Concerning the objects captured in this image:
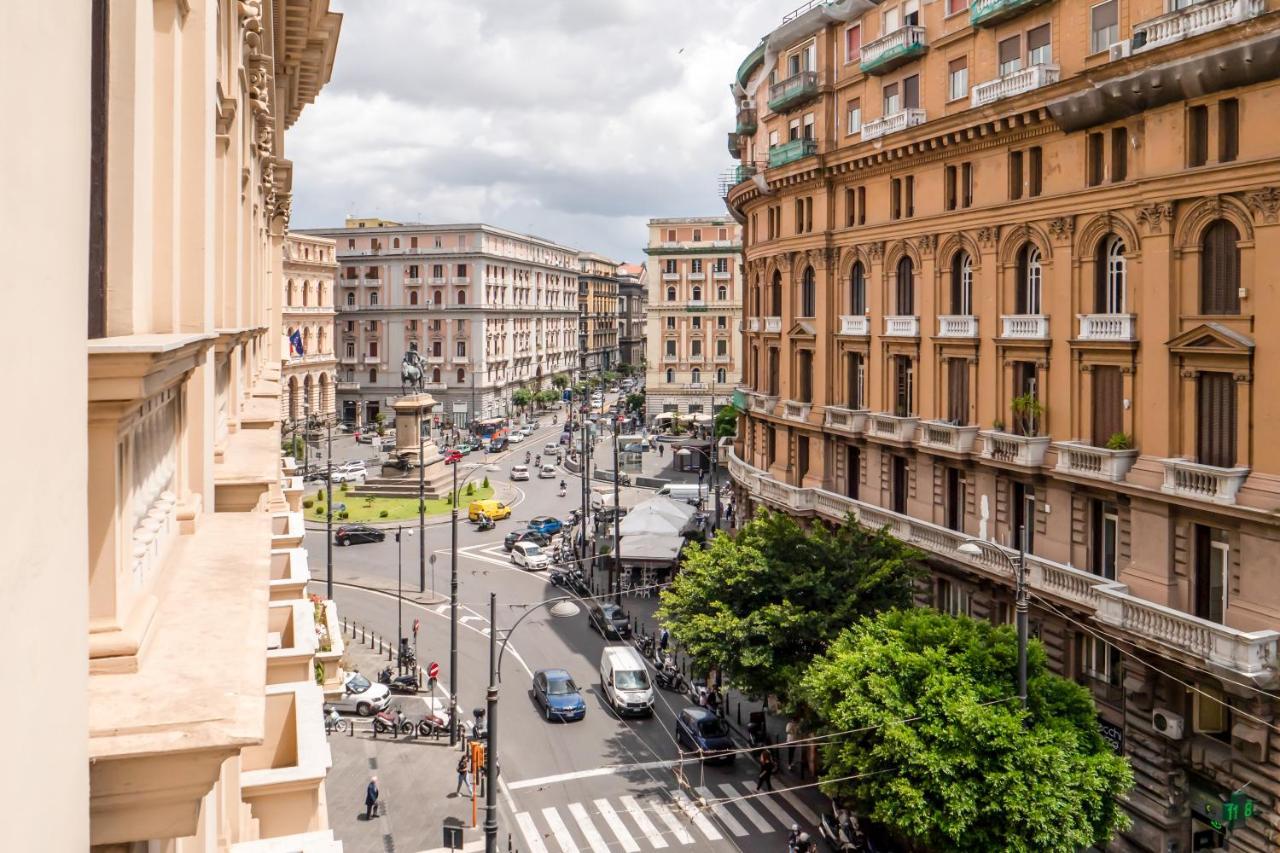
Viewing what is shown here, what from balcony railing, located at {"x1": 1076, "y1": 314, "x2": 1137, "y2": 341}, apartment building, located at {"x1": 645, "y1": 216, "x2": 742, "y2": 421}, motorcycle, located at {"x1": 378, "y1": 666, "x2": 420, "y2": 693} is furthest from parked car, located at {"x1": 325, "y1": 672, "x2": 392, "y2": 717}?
apartment building, located at {"x1": 645, "y1": 216, "x2": 742, "y2": 421}

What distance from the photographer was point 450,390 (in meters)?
126

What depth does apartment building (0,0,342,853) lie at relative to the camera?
3.04 m

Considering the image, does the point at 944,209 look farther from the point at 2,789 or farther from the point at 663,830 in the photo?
the point at 2,789

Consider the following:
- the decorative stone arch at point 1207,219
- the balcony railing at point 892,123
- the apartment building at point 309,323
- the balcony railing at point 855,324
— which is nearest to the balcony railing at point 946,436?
the balcony railing at point 855,324

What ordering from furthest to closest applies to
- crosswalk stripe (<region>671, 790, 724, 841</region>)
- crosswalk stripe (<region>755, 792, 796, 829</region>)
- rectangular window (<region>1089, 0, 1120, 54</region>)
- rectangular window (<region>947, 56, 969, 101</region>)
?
rectangular window (<region>947, 56, 969, 101</region>)
crosswalk stripe (<region>755, 792, 796, 829</region>)
crosswalk stripe (<region>671, 790, 724, 841</region>)
rectangular window (<region>1089, 0, 1120, 54</region>)

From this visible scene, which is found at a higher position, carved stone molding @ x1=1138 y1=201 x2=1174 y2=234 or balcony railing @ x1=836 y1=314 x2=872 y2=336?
carved stone molding @ x1=1138 y1=201 x2=1174 y2=234

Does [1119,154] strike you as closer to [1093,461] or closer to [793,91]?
[1093,461]

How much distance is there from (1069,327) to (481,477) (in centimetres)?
6472

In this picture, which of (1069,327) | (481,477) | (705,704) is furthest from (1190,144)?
(481,477)

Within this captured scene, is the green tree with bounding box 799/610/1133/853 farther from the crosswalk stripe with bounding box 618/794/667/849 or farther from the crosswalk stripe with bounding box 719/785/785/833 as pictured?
the crosswalk stripe with bounding box 618/794/667/849

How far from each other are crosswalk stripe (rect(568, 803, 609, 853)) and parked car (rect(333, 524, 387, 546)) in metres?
38.4

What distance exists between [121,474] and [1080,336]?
29800mm

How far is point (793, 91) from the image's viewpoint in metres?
44.7

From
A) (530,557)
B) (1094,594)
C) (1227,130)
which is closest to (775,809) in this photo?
(1094,594)
